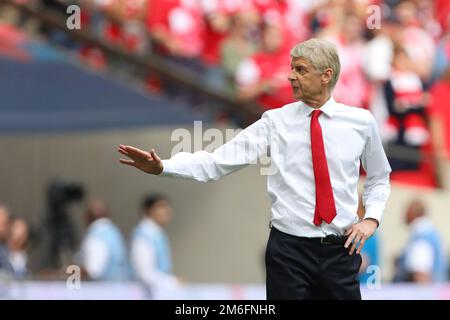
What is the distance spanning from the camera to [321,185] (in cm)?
610

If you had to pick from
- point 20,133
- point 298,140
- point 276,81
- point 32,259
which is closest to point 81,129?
point 20,133

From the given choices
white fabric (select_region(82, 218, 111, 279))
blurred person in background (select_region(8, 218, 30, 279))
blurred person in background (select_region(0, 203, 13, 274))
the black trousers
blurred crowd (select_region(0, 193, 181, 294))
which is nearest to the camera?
the black trousers

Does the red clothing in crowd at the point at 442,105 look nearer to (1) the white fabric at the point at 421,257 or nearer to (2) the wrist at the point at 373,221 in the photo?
(1) the white fabric at the point at 421,257

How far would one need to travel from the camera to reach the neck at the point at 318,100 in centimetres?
615

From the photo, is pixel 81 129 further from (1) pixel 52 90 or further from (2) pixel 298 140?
(2) pixel 298 140

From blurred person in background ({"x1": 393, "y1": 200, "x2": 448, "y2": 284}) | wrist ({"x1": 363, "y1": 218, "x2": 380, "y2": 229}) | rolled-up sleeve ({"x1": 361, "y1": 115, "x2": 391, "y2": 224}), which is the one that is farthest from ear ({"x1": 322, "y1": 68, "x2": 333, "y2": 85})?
blurred person in background ({"x1": 393, "y1": 200, "x2": 448, "y2": 284})

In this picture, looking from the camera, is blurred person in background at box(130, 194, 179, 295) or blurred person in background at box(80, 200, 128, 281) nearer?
blurred person in background at box(130, 194, 179, 295)

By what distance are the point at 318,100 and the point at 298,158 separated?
287mm

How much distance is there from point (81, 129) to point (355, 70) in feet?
11.6

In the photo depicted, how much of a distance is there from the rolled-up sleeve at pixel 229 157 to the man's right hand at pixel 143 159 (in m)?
0.15

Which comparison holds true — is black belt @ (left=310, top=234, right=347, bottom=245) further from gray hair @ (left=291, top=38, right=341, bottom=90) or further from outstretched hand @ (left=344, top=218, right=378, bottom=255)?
gray hair @ (left=291, top=38, right=341, bottom=90)

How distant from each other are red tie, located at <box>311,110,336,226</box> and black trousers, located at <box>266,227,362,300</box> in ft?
0.42

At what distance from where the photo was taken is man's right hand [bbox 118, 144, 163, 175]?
19.4 ft

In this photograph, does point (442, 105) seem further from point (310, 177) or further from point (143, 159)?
point (143, 159)
